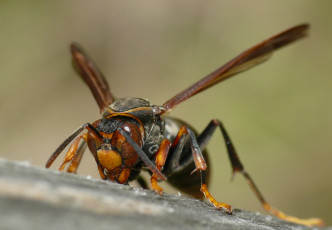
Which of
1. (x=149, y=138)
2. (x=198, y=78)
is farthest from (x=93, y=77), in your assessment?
(x=198, y=78)

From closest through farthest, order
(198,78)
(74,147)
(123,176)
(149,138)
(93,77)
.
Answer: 1. (123,176)
2. (74,147)
3. (149,138)
4. (93,77)
5. (198,78)

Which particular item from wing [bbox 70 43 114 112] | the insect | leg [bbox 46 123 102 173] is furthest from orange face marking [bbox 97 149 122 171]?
wing [bbox 70 43 114 112]

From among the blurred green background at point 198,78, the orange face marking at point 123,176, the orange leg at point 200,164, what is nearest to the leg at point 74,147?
the orange face marking at point 123,176

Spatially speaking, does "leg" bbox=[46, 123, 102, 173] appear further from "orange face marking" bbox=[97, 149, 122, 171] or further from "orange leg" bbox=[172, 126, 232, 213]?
"orange leg" bbox=[172, 126, 232, 213]

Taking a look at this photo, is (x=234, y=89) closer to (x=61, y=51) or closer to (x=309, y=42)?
(x=309, y=42)

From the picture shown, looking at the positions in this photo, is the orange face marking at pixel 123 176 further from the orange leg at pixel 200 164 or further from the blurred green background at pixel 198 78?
the blurred green background at pixel 198 78

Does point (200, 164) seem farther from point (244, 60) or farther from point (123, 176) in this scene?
point (244, 60)

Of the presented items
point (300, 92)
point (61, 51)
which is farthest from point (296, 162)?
point (61, 51)
